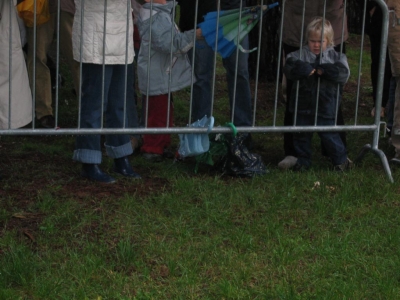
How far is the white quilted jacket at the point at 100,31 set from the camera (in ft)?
19.2

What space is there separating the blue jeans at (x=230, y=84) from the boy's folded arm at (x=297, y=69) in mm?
612

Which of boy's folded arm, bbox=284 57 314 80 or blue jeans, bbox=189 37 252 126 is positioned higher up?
boy's folded arm, bbox=284 57 314 80

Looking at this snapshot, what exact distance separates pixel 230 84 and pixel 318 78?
3.02 ft

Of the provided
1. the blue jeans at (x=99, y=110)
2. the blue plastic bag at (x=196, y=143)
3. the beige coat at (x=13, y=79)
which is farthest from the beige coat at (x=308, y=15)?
the beige coat at (x=13, y=79)

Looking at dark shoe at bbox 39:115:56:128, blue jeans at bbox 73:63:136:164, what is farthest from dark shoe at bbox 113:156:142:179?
dark shoe at bbox 39:115:56:128

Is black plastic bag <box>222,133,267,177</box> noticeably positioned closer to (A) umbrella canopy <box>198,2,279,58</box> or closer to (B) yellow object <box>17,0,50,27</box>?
(A) umbrella canopy <box>198,2,279,58</box>

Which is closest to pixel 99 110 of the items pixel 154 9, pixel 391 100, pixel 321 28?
pixel 154 9

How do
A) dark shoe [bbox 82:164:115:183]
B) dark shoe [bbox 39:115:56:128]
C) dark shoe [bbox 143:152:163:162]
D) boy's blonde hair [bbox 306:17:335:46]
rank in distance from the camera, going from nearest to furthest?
dark shoe [bbox 82:164:115:183] < boy's blonde hair [bbox 306:17:335:46] < dark shoe [bbox 143:152:163:162] < dark shoe [bbox 39:115:56:128]

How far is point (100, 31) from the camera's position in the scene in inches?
231

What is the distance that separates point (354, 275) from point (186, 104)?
4.75m

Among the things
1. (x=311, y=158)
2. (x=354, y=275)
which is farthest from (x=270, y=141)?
(x=354, y=275)

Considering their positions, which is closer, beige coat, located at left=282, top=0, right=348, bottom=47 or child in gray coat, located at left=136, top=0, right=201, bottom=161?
child in gray coat, located at left=136, top=0, right=201, bottom=161

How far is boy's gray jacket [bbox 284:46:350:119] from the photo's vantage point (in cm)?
643

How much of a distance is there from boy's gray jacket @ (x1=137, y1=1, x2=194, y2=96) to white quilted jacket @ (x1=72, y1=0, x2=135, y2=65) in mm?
362
